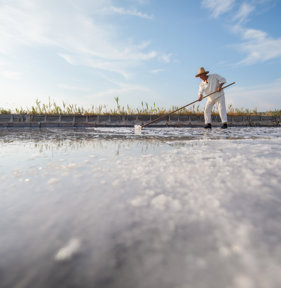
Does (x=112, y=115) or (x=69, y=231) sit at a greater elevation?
(x=112, y=115)

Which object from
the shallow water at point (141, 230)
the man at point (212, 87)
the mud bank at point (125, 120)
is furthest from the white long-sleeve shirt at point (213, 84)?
the shallow water at point (141, 230)

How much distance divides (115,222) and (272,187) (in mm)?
747

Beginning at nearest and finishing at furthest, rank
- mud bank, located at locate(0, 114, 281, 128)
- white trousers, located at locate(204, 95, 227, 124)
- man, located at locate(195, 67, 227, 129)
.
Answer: man, located at locate(195, 67, 227, 129), white trousers, located at locate(204, 95, 227, 124), mud bank, located at locate(0, 114, 281, 128)

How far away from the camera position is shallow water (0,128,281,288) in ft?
1.55

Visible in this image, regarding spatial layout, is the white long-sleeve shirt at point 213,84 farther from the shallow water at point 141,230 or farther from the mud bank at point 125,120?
the shallow water at point 141,230

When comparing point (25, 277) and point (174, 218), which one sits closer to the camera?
point (25, 277)

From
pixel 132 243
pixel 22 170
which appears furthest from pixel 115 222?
pixel 22 170

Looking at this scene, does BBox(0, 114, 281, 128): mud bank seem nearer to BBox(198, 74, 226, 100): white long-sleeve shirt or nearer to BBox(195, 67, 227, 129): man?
BBox(195, 67, 227, 129): man

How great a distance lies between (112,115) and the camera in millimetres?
8180

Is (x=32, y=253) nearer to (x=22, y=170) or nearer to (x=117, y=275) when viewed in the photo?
(x=117, y=275)

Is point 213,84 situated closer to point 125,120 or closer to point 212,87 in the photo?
point 212,87

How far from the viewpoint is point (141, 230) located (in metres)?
0.64

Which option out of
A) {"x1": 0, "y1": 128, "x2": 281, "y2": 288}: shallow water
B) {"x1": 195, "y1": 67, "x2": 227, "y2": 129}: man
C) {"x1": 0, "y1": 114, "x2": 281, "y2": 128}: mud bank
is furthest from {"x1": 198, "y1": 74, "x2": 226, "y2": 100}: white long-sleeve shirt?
{"x1": 0, "y1": 128, "x2": 281, "y2": 288}: shallow water

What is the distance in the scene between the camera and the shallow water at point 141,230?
1.55 feet
